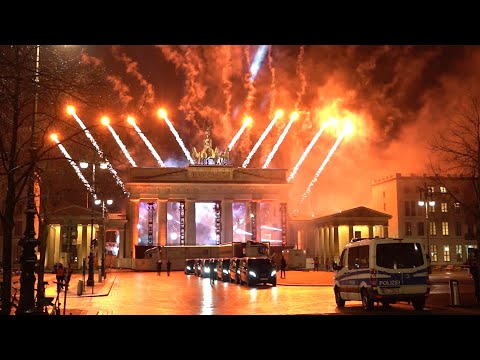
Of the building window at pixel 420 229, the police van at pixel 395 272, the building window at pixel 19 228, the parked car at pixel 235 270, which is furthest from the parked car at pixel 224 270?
the building window at pixel 420 229

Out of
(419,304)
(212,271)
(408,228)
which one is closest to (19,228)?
(212,271)

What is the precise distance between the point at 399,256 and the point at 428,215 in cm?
6649

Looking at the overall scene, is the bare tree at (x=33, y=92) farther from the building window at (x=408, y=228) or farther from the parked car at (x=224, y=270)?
the building window at (x=408, y=228)

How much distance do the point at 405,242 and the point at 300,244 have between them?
7657 centimetres

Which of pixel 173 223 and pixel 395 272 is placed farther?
pixel 173 223

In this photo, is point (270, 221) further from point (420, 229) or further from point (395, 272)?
point (395, 272)

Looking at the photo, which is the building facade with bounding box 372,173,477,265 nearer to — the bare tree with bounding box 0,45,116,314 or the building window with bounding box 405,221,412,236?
the building window with bounding box 405,221,412,236

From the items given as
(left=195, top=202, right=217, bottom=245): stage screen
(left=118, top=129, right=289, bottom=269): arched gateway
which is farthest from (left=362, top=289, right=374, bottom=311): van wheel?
(left=195, top=202, right=217, bottom=245): stage screen

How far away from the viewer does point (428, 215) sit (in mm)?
82875

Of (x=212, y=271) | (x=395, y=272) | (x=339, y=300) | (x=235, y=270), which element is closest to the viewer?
(x=395, y=272)

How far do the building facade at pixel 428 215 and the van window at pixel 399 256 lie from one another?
65035 millimetres

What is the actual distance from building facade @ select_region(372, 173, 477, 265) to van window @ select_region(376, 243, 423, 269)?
6503 cm

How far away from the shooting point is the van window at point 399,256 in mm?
19875
